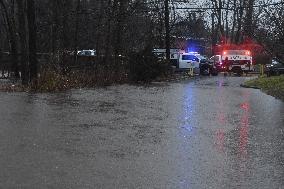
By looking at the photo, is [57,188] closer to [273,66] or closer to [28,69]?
[28,69]

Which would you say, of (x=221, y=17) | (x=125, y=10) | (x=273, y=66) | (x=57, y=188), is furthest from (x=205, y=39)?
(x=57, y=188)

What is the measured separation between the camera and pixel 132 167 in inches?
310

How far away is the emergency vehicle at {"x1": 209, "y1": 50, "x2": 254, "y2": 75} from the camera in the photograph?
1831 inches

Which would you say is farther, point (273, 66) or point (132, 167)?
point (273, 66)

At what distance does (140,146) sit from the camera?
31.7 feet

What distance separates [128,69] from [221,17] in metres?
47.3

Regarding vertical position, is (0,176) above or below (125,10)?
below

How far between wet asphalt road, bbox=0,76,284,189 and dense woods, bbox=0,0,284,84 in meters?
9.23

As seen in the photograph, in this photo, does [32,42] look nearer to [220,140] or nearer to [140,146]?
[220,140]

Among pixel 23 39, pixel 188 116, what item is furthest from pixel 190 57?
pixel 188 116

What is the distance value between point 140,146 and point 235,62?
38221 mm

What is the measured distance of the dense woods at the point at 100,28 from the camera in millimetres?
26047

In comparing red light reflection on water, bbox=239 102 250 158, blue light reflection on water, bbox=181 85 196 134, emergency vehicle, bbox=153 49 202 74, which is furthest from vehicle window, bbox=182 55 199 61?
red light reflection on water, bbox=239 102 250 158

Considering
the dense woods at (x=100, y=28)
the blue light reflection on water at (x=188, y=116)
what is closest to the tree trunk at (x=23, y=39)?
the dense woods at (x=100, y=28)
